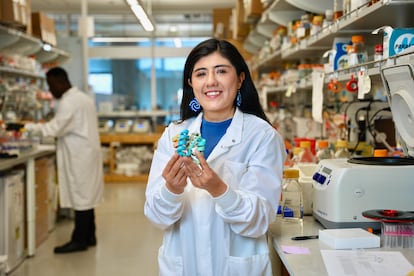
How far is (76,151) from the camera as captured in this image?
15.1 ft

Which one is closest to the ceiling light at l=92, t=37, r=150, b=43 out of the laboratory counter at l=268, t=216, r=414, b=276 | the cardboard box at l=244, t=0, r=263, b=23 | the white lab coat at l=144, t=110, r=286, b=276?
the cardboard box at l=244, t=0, r=263, b=23

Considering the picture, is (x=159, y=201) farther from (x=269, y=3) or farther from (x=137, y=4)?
(x=137, y=4)

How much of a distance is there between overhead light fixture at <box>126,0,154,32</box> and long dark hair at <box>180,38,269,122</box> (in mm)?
2935

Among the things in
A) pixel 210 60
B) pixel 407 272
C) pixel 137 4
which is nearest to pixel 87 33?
pixel 137 4

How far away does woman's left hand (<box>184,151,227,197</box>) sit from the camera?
4.98 ft

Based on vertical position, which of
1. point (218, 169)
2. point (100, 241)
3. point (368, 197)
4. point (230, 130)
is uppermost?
point (230, 130)

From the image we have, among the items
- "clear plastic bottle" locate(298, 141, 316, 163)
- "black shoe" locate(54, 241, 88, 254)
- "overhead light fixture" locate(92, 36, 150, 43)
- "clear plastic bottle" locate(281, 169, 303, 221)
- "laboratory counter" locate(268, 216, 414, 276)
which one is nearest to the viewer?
"laboratory counter" locate(268, 216, 414, 276)

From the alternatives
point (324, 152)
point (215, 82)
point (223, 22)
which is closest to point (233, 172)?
point (215, 82)

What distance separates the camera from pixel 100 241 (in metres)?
4.91

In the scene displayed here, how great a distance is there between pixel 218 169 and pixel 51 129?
3.14 metres

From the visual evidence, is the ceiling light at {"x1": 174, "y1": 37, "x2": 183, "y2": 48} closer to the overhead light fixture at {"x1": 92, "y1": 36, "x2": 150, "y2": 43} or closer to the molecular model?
the overhead light fixture at {"x1": 92, "y1": 36, "x2": 150, "y2": 43}

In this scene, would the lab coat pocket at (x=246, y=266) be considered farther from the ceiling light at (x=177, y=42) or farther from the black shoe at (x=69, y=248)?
the ceiling light at (x=177, y=42)

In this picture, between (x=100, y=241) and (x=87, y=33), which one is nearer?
(x=100, y=241)

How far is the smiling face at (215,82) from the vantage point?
5.74 feet
